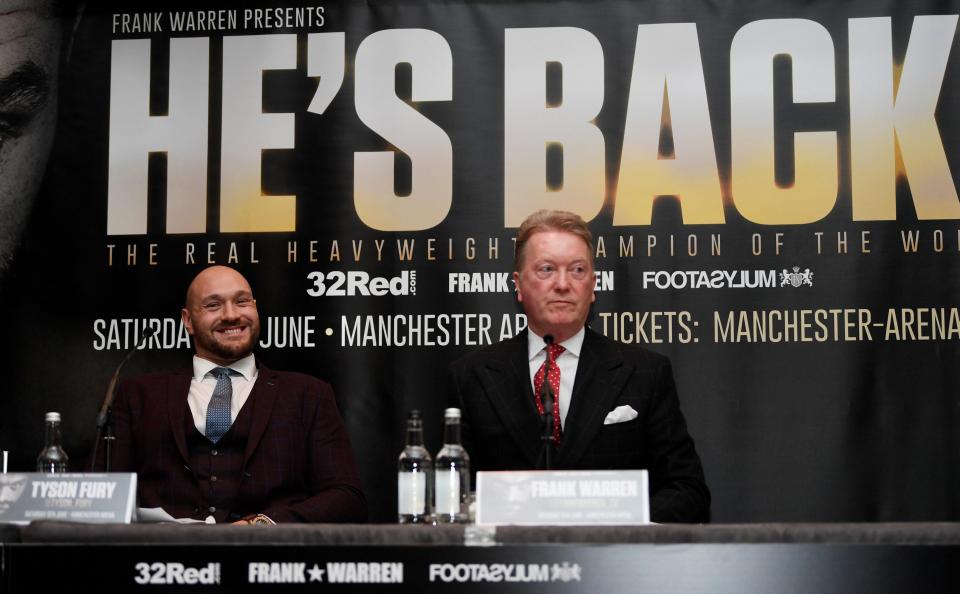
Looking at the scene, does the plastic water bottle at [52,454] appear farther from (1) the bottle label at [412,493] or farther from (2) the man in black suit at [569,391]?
(2) the man in black suit at [569,391]

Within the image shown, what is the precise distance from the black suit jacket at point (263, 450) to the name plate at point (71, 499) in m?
1.12

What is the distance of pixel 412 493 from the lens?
8.66ft

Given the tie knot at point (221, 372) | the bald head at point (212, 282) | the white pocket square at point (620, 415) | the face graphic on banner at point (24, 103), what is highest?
the face graphic on banner at point (24, 103)

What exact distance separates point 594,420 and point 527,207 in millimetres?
1200

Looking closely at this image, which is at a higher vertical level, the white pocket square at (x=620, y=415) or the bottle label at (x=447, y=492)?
the white pocket square at (x=620, y=415)

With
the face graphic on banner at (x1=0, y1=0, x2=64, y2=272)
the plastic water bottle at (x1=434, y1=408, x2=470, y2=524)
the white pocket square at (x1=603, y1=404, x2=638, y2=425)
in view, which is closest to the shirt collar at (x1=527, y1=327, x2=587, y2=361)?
the white pocket square at (x1=603, y1=404, x2=638, y2=425)

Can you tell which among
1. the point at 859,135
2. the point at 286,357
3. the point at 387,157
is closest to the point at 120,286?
the point at 286,357

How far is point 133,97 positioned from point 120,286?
0.75 meters

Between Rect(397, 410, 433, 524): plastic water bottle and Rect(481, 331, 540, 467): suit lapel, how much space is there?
640mm

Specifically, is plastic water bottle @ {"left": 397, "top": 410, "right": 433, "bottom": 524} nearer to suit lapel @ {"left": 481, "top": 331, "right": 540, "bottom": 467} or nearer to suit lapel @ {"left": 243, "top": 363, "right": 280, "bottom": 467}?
suit lapel @ {"left": 481, "top": 331, "right": 540, "bottom": 467}

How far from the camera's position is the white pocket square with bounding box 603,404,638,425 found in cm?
334

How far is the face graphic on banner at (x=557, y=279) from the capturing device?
3.41 meters

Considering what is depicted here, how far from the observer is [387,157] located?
4398 millimetres

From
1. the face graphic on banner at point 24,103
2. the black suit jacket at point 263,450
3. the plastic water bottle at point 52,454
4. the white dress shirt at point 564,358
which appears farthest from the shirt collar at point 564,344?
the face graphic on banner at point 24,103
